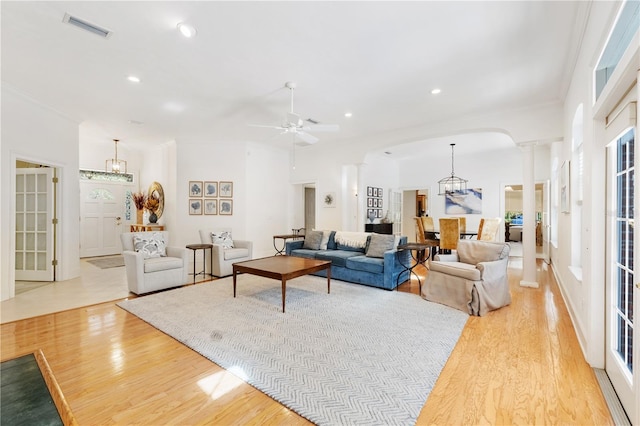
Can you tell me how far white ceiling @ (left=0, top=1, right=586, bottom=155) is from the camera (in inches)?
99.9

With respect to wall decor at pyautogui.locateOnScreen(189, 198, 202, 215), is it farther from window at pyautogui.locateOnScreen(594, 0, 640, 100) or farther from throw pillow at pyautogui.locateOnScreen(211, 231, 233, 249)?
window at pyautogui.locateOnScreen(594, 0, 640, 100)

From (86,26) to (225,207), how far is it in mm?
4695

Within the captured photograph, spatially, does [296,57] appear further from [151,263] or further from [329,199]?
[329,199]

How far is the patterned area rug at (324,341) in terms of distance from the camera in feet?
6.27

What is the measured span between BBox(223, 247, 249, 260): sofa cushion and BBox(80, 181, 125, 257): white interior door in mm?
4908

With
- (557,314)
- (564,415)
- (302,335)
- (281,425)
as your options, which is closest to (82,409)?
(281,425)

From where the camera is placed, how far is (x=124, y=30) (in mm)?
2793

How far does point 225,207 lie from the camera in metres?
7.14

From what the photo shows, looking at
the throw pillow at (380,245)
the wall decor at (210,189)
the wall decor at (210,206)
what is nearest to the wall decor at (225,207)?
the wall decor at (210,206)

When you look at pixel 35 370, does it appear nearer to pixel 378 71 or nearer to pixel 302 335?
pixel 302 335

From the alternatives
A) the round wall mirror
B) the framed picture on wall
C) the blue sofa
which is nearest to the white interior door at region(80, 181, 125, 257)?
the round wall mirror

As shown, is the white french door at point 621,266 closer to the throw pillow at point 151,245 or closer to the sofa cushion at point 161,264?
the sofa cushion at point 161,264

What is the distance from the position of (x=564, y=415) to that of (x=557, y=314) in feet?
7.12

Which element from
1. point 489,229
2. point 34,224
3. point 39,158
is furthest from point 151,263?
point 489,229
